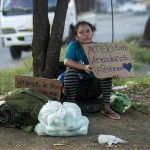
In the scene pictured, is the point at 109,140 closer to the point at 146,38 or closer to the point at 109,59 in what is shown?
the point at 109,59

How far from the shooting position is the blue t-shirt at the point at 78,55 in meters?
6.14

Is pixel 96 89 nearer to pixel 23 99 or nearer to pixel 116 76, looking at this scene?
pixel 116 76

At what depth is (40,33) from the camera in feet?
21.7

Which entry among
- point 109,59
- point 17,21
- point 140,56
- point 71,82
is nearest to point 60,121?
point 71,82

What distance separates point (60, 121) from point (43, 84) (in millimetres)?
899

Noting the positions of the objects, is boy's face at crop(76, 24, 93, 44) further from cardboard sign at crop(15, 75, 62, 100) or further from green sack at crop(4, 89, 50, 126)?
green sack at crop(4, 89, 50, 126)

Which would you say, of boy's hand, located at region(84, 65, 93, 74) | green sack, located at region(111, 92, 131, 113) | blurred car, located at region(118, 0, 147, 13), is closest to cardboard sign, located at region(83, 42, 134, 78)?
boy's hand, located at region(84, 65, 93, 74)

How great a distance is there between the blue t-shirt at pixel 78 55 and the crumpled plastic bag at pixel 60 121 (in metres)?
0.81

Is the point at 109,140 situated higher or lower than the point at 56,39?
lower

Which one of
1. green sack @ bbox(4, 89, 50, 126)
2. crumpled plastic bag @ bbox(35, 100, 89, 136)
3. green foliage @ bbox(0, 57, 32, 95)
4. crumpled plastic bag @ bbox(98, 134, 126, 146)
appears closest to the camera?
crumpled plastic bag @ bbox(98, 134, 126, 146)

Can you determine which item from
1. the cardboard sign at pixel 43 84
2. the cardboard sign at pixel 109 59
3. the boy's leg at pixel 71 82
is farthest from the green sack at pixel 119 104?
the cardboard sign at pixel 43 84

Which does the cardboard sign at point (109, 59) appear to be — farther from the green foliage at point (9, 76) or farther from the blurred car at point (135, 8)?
the blurred car at point (135, 8)

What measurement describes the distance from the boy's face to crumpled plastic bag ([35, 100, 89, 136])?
106 centimetres

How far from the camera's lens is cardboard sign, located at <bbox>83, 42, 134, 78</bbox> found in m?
6.11
